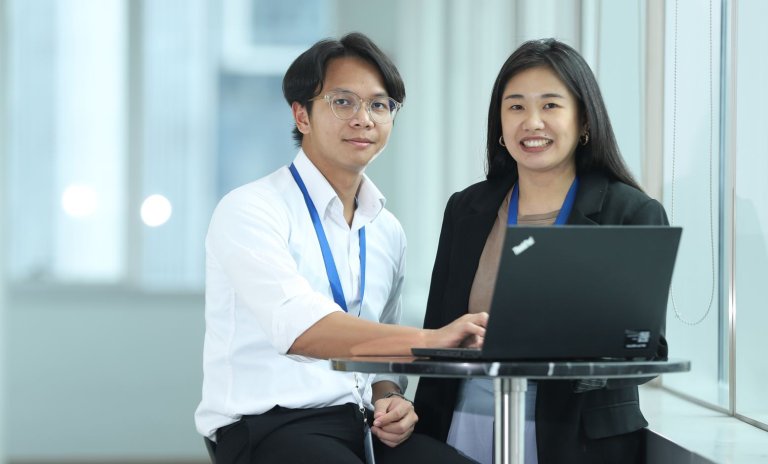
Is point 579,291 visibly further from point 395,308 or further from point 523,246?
point 395,308

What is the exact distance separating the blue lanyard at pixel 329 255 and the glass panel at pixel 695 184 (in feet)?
3.12

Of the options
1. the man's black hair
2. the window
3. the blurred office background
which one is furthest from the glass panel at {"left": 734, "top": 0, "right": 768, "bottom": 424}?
the window

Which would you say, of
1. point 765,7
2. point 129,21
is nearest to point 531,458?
point 765,7

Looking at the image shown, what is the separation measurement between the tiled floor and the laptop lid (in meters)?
0.52

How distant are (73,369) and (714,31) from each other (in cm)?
511

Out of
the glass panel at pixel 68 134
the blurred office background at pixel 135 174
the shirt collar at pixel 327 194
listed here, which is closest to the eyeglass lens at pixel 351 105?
the shirt collar at pixel 327 194

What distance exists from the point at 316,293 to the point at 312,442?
34cm

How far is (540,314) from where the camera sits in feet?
5.95

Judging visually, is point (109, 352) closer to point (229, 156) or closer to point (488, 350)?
point (229, 156)

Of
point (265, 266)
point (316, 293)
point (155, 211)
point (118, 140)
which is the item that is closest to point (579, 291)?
point (316, 293)

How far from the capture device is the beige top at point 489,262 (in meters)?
2.54

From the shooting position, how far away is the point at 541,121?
2.48m

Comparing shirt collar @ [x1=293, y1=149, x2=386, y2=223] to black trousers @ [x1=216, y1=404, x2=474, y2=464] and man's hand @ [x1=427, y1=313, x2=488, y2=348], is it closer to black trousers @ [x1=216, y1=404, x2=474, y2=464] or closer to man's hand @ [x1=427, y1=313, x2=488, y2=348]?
black trousers @ [x1=216, y1=404, x2=474, y2=464]

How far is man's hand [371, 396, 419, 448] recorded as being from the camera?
98.7 inches
